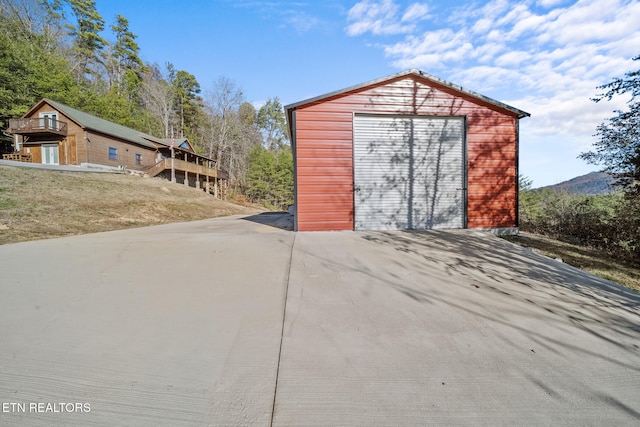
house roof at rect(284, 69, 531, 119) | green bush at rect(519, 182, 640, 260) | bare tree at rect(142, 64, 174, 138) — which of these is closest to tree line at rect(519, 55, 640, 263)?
green bush at rect(519, 182, 640, 260)

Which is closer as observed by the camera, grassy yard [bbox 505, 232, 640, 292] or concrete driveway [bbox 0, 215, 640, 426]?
concrete driveway [bbox 0, 215, 640, 426]

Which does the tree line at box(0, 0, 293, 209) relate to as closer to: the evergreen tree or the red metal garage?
the evergreen tree

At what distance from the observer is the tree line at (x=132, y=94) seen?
2869 centimetres

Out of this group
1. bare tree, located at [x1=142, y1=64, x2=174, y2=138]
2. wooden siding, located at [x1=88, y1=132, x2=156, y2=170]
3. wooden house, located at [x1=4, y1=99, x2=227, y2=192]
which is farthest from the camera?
bare tree, located at [x1=142, y1=64, x2=174, y2=138]

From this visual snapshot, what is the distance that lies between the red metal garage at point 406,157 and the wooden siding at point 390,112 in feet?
0.08

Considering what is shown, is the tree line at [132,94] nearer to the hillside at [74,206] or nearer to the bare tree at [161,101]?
the bare tree at [161,101]

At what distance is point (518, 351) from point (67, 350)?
11.4 ft

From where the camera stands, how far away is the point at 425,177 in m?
7.32

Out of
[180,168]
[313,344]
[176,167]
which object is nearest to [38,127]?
[176,167]

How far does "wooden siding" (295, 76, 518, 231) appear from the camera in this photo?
6.97 meters

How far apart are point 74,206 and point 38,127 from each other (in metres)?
17.8

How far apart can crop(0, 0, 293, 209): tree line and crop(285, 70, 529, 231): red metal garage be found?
29.7 m

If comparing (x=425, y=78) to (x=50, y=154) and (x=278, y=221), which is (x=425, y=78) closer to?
(x=278, y=221)

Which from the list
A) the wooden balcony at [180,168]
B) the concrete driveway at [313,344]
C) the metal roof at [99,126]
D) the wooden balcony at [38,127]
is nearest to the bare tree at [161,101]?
the metal roof at [99,126]
